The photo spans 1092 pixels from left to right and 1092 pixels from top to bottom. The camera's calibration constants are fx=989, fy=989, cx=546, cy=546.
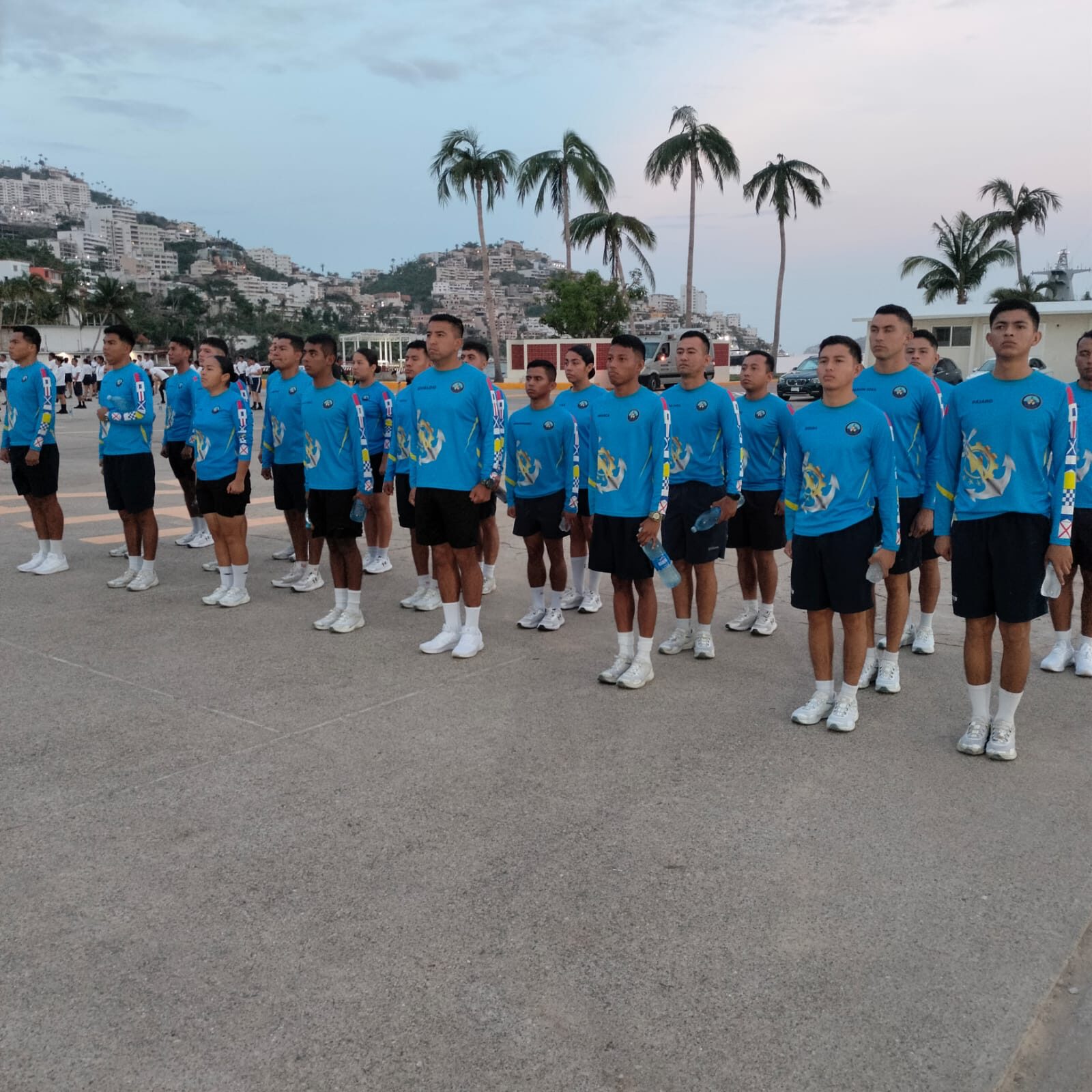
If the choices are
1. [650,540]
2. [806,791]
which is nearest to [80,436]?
[650,540]

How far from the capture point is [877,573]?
4926mm

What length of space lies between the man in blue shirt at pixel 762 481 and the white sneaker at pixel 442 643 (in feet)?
6.80

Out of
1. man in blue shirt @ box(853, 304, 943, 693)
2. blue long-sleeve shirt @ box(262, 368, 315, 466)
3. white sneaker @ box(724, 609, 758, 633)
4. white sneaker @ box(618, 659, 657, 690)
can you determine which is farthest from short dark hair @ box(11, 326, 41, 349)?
man in blue shirt @ box(853, 304, 943, 693)

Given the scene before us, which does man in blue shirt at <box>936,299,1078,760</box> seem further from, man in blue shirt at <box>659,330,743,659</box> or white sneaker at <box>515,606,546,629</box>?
white sneaker at <box>515,606,546,629</box>

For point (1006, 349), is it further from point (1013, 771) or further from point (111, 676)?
point (111, 676)

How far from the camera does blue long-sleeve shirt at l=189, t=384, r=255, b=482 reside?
25.2 feet

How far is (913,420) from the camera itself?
223 inches

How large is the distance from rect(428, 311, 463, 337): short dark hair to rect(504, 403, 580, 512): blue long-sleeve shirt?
956 mm

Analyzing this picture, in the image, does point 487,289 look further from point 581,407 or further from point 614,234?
point 581,407

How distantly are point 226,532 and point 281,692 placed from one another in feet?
7.97

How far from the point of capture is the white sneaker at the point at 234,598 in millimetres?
7805

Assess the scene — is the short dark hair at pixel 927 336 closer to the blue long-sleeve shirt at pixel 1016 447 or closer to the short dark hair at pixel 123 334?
the blue long-sleeve shirt at pixel 1016 447

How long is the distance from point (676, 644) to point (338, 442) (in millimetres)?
2795

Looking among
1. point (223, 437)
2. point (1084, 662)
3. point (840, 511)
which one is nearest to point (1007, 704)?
point (840, 511)
